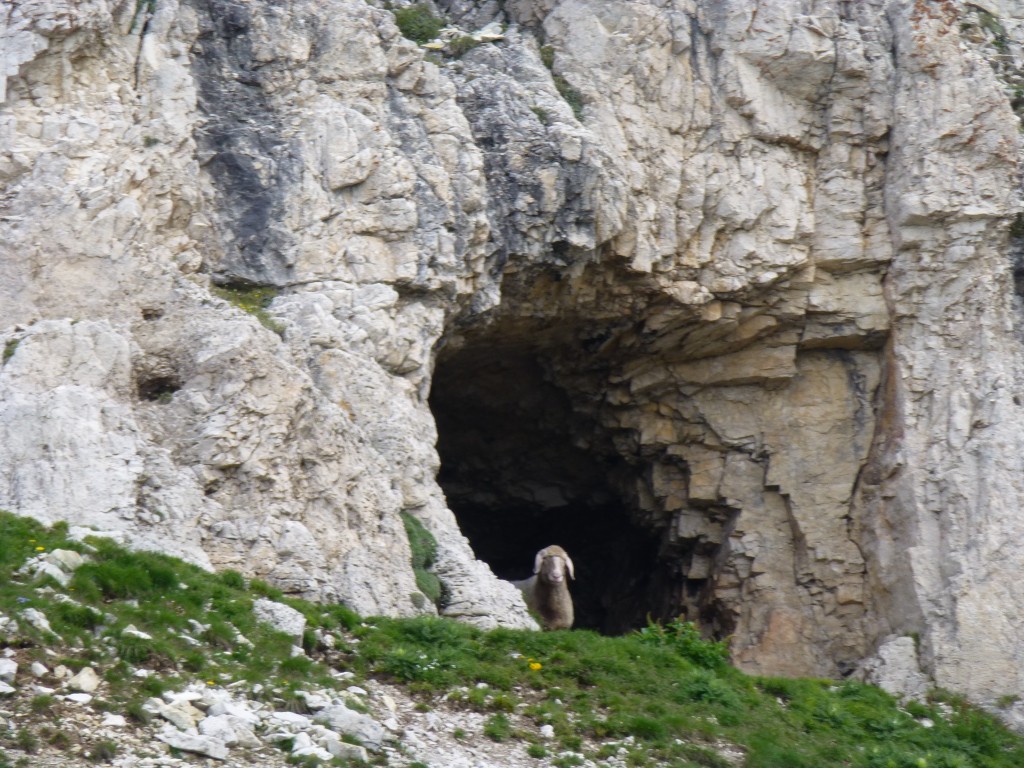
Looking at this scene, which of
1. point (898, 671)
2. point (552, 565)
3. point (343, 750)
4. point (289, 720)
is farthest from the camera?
point (898, 671)

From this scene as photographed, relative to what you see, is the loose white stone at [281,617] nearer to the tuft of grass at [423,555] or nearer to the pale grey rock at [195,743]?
the pale grey rock at [195,743]

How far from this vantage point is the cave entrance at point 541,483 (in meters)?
25.2

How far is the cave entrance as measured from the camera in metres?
25.2

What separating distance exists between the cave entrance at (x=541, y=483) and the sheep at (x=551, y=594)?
537 cm

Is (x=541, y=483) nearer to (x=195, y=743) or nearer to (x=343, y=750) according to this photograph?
(x=343, y=750)

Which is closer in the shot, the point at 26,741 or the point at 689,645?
the point at 26,741

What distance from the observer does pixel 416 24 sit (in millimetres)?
21688

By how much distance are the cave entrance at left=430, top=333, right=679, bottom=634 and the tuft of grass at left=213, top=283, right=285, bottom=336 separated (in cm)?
612

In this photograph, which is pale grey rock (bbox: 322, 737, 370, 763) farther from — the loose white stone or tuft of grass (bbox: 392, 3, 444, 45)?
tuft of grass (bbox: 392, 3, 444, 45)

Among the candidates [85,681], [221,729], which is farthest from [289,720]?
[85,681]

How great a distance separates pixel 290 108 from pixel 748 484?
10.2 meters

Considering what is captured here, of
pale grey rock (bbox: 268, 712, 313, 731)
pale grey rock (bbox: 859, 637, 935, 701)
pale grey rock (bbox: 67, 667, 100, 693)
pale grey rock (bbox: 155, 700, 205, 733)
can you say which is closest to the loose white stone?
pale grey rock (bbox: 268, 712, 313, 731)

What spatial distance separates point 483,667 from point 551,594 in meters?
5.49

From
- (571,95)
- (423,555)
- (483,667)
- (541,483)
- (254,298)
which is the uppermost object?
(571,95)
